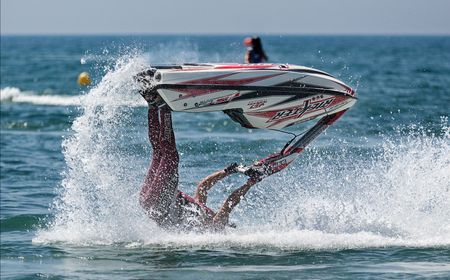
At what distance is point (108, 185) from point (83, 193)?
56 cm

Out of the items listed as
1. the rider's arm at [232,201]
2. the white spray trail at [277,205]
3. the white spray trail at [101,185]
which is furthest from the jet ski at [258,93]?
the white spray trail at [101,185]

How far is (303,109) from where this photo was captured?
1145cm

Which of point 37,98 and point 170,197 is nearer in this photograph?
point 170,197

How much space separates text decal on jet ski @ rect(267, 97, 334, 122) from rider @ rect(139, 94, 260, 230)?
2.52ft

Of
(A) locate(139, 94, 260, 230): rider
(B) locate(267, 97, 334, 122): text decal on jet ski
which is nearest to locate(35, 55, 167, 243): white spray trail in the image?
(A) locate(139, 94, 260, 230): rider

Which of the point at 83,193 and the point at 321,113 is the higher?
the point at 321,113

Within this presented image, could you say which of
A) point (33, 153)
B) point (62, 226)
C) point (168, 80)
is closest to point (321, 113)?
point (168, 80)

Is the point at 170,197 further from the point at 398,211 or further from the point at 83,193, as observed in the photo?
the point at 398,211

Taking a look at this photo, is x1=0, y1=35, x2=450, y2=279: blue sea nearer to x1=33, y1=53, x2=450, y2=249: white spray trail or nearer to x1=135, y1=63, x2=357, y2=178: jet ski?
x1=33, y1=53, x2=450, y2=249: white spray trail

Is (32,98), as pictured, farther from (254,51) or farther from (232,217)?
(232,217)

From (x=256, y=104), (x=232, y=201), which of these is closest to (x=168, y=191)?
(x=232, y=201)

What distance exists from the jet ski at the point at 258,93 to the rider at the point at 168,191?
0.97 feet

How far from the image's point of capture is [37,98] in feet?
113

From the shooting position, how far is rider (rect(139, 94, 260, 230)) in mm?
11326
